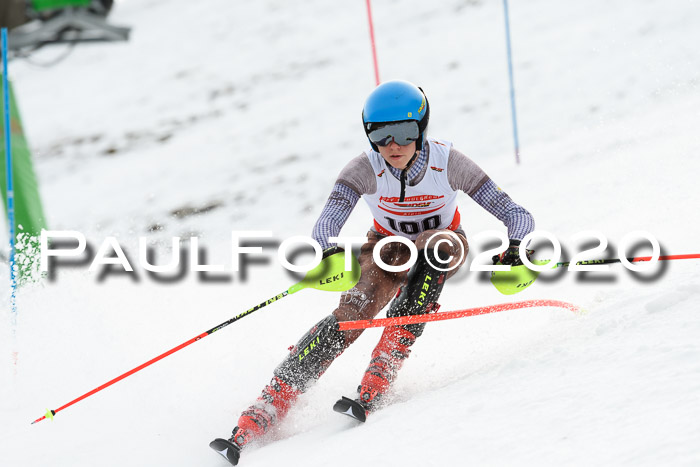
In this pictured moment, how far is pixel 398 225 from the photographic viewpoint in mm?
3941

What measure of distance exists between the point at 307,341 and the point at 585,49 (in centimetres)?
1053

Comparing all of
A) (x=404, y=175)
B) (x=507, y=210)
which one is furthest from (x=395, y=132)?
(x=507, y=210)

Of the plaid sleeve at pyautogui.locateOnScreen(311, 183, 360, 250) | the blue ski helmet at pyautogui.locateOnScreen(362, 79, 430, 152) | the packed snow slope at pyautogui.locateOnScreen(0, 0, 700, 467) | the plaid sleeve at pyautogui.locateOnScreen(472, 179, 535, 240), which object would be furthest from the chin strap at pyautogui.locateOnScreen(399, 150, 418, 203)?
the packed snow slope at pyautogui.locateOnScreen(0, 0, 700, 467)

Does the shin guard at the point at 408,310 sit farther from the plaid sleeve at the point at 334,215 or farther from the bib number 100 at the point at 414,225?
the plaid sleeve at the point at 334,215

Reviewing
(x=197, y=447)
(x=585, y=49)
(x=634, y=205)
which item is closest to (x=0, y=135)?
(x=197, y=447)

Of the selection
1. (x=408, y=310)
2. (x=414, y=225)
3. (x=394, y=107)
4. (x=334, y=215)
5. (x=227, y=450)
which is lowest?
(x=227, y=450)

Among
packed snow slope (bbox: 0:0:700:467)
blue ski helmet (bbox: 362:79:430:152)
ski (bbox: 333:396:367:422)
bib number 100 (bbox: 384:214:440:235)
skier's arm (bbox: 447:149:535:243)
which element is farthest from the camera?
bib number 100 (bbox: 384:214:440:235)

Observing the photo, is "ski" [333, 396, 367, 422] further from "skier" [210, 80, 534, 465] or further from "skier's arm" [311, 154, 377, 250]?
"skier's arm" [311, 154, 377, 250]

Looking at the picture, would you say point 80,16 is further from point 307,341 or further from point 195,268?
point 307,341

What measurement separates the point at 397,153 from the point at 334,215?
0.46m

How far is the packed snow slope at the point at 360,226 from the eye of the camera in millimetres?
2725

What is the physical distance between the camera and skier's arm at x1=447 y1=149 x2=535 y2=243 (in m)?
3.63

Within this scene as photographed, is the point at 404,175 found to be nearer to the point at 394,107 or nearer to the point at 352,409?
the point at 394,107

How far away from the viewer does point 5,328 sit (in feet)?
18.7
